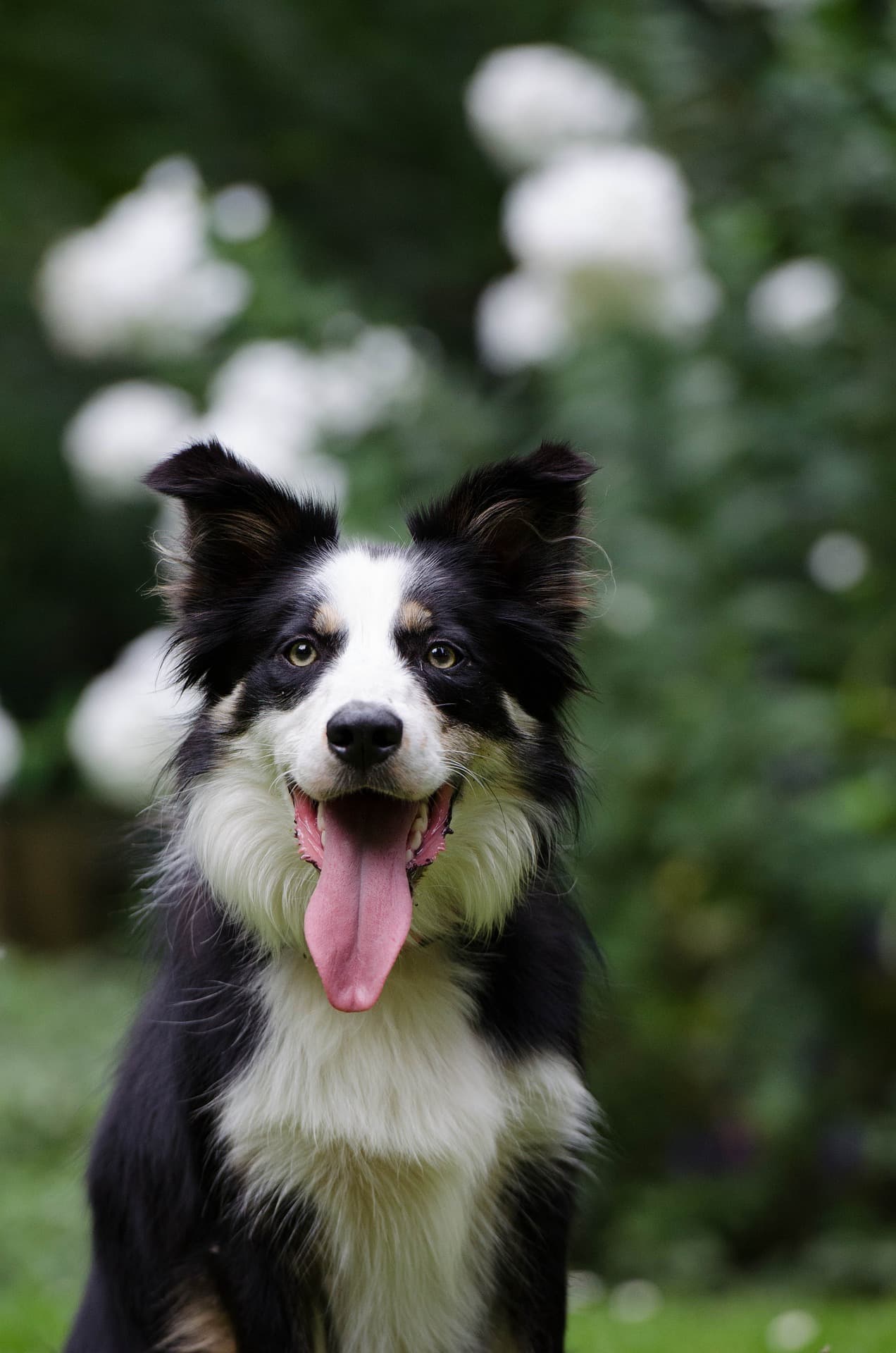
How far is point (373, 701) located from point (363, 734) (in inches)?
3.0

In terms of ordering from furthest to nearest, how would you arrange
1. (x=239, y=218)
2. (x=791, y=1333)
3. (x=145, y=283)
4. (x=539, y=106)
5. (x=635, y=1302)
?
1. (x=239, y=218)
2. (x=145, y=283)
3. (x=539, y=106)
4. (x=635, y=1302)
5. (x=791, y=1333)

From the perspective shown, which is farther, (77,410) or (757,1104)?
(77,410)

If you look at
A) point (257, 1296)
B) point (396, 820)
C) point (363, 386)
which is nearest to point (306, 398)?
point (363, 386)

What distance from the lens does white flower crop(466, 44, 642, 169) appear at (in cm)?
617

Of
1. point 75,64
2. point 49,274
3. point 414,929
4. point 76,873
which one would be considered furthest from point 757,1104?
point 75,64

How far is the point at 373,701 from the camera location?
2.87m

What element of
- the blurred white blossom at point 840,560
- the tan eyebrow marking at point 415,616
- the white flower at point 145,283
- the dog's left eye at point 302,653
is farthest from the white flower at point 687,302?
the dog's left eye at point 302,653

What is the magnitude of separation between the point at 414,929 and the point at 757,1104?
328cm

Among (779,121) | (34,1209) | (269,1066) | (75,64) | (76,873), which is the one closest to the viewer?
(269,1066)

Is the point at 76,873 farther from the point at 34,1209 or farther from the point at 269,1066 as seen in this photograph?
the point at 269,1066

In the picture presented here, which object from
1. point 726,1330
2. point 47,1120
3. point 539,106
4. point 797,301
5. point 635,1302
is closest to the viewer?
point 726,1330

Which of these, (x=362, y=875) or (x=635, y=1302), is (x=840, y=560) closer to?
(x=635, y=1302)

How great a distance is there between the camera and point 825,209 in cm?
602

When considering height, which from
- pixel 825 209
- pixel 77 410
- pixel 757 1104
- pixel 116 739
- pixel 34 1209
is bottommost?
pixel 34 1209
